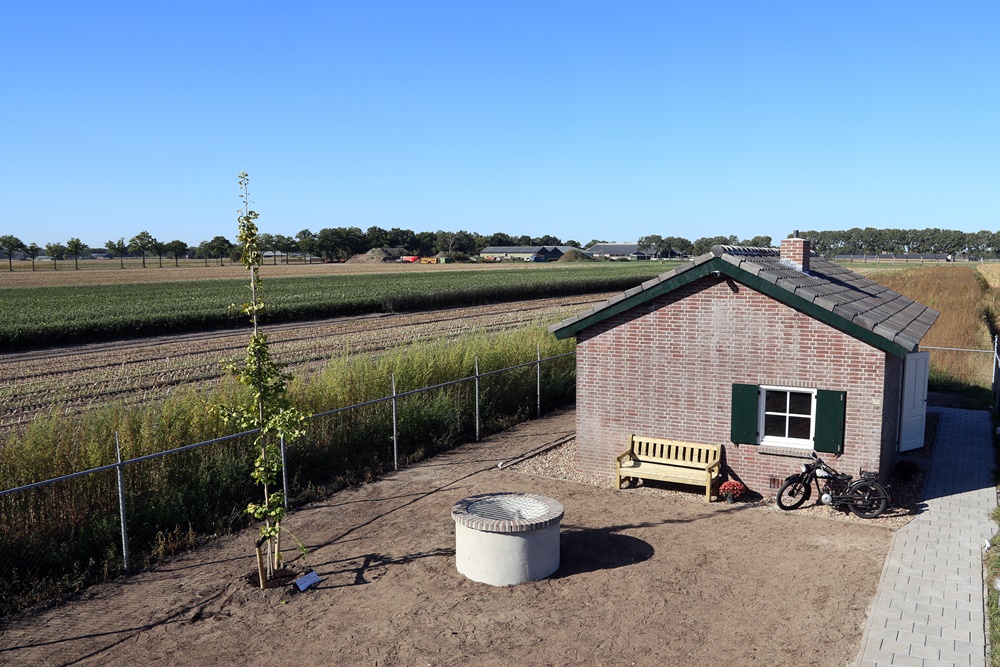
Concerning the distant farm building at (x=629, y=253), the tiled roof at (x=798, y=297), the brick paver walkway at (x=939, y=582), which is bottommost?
the brick paver walkway at (x=939, y=582)

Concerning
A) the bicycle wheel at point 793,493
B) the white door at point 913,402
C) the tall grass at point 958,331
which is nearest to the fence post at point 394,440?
the bicycle wheel at point 793,493

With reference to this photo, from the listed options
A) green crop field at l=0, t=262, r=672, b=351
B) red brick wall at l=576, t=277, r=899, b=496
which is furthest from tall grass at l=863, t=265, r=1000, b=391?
green crop field at l=0, t=262, r=672, b=351

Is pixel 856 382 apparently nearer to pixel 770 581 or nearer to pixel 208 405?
pixel 770 581

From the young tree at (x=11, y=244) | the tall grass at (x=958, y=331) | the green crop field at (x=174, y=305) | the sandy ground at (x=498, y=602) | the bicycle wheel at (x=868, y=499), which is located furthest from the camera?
the young tree at (x=11, y=244)

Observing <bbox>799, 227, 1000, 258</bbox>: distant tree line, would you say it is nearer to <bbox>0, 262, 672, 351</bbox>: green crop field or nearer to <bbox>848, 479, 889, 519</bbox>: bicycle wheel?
<bbox>0, 262, 672, 351</bbox>: green crop field

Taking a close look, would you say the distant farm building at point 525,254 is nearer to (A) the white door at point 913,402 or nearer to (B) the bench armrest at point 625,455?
(A) the white door at point 913,402

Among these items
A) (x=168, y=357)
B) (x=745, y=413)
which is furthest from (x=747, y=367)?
(x=168, y=357)

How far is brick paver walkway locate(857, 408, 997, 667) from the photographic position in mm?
8172

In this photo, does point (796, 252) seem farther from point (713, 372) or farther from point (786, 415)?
point (786, 415)

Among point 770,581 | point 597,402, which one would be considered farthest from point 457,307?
point 770,581

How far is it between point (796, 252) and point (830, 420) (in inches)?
183

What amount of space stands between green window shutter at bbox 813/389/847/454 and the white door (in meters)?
3.95

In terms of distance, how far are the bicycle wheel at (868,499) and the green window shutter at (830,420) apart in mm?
706

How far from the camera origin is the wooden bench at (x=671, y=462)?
530 inches
